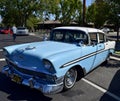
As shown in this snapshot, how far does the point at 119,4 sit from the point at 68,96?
7.06 metres

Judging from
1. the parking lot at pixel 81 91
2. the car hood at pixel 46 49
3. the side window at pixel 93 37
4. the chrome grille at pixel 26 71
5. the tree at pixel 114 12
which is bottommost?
the parking lot at pixel 81 91

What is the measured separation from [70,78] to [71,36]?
1.53 metres

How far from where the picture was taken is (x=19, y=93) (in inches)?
231

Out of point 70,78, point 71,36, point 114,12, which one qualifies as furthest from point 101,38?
point 114,12

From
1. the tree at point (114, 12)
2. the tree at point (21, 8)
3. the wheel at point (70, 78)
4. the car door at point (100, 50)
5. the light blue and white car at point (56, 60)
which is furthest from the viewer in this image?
the tree at point (21, 8)

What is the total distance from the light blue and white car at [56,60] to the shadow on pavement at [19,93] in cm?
33

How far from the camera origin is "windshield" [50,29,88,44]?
7.05 m

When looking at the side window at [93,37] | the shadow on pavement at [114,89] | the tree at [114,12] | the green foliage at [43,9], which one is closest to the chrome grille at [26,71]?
the shadow on pavement at [114,89]

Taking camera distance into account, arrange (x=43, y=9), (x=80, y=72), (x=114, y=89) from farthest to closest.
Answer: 1. (x=43, y=9)
2. (x=80, y=72)
3. (x=114, y=89)

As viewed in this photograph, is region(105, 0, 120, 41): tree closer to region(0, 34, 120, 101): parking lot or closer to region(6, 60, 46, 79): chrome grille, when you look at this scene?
region(0, 34, 120, 101): parking lot

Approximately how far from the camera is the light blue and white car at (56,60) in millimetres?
5445

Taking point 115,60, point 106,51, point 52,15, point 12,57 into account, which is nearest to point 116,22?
point 115,60

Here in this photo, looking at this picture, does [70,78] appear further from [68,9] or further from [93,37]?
[68,9]

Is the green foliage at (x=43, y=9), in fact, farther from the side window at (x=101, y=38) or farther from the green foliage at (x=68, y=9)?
the side window at (x=101, y=38)
